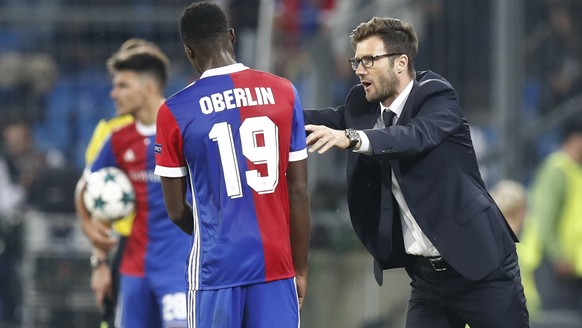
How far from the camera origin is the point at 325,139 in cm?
568

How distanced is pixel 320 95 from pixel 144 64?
4461mm

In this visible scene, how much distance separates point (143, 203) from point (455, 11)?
17.6ft

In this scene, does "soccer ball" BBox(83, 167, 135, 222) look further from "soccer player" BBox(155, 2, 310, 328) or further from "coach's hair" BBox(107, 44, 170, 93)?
"soccer player" BBox(155, 2, 310, 328)

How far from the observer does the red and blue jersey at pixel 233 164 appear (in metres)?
5.76

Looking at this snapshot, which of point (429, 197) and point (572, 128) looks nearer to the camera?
point (429, 197)

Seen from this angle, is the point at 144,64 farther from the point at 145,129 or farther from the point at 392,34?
the point at 392,34

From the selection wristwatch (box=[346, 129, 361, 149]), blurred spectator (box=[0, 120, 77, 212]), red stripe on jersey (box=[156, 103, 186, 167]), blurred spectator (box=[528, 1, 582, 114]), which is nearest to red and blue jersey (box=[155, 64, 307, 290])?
red stripe on jersey (box=[156, 103, 186, 167])

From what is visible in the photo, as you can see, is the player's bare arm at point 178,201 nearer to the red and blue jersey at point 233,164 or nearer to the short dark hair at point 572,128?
the red and blue jersey at point 233,164

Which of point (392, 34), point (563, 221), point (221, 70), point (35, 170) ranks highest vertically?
point (392, 34)

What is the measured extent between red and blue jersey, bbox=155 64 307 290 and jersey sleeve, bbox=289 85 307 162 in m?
0.02

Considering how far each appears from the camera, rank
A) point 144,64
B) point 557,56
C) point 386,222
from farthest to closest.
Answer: point 557,56
point 144,64
point 386,222

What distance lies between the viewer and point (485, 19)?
12492 mm

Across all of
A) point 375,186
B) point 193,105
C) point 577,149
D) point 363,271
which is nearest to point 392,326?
point 363,271

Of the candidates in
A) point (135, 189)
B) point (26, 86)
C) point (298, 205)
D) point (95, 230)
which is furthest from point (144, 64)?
point (26, 86)
